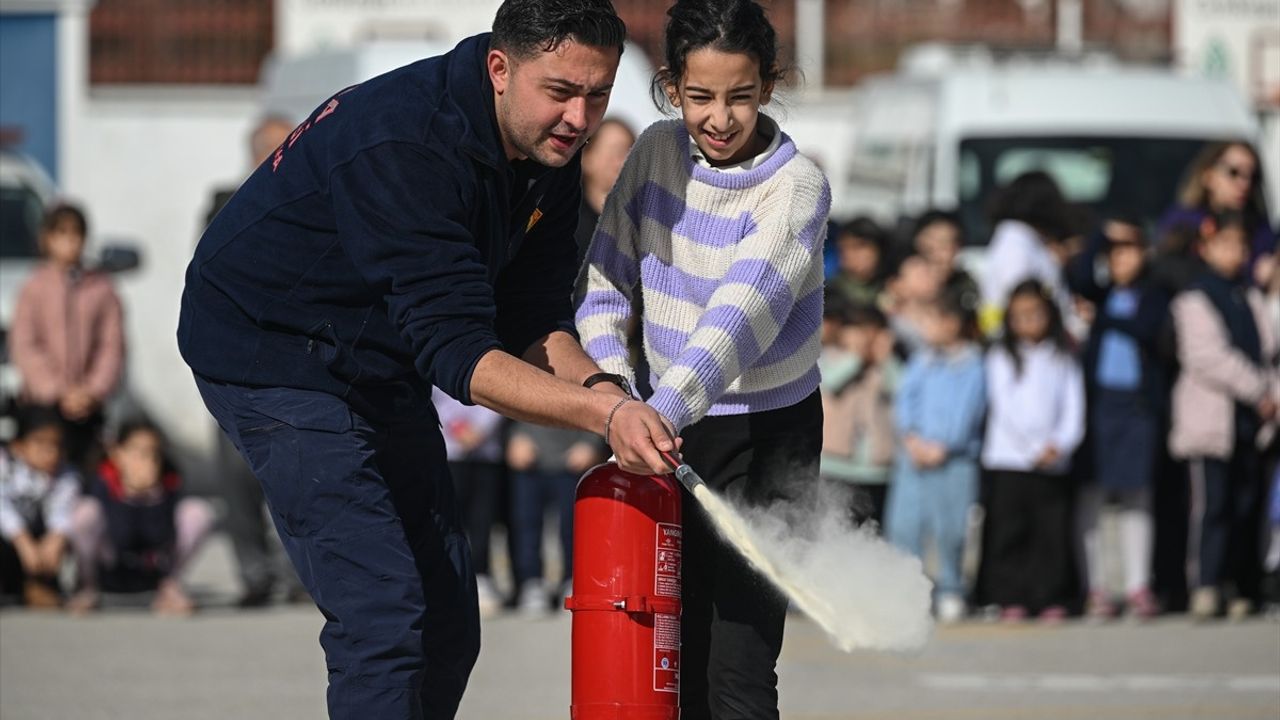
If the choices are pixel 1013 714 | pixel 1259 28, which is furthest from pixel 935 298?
pixel 1259 28

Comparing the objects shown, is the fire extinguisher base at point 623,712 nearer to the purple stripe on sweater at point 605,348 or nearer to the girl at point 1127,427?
the purple stripe on sweater at point 605,348

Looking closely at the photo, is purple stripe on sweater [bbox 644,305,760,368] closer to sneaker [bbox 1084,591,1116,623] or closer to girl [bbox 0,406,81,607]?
sneaker [bbox 1084,591,1116,623]

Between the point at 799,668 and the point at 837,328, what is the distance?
2792 mm

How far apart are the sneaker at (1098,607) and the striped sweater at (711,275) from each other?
6.05 m

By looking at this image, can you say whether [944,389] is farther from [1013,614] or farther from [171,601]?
[171,601]

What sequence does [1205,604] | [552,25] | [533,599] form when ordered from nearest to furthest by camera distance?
[552,25]
[1205,604]
[533,599]

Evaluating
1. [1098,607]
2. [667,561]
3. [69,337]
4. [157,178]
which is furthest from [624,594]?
[157,178]

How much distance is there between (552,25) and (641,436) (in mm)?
902

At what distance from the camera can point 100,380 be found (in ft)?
38.8

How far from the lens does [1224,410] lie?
11.1 metres

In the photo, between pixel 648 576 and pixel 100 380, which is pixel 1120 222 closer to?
pixel 100 380

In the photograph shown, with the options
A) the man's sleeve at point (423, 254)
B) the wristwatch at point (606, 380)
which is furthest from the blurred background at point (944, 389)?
the man's sleeve at point (423, 254)

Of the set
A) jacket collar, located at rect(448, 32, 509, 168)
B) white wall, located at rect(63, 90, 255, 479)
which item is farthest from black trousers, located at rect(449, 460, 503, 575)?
white wall, located at rect(63, 90, 255, 479)

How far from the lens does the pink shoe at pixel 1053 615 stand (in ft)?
36.1
